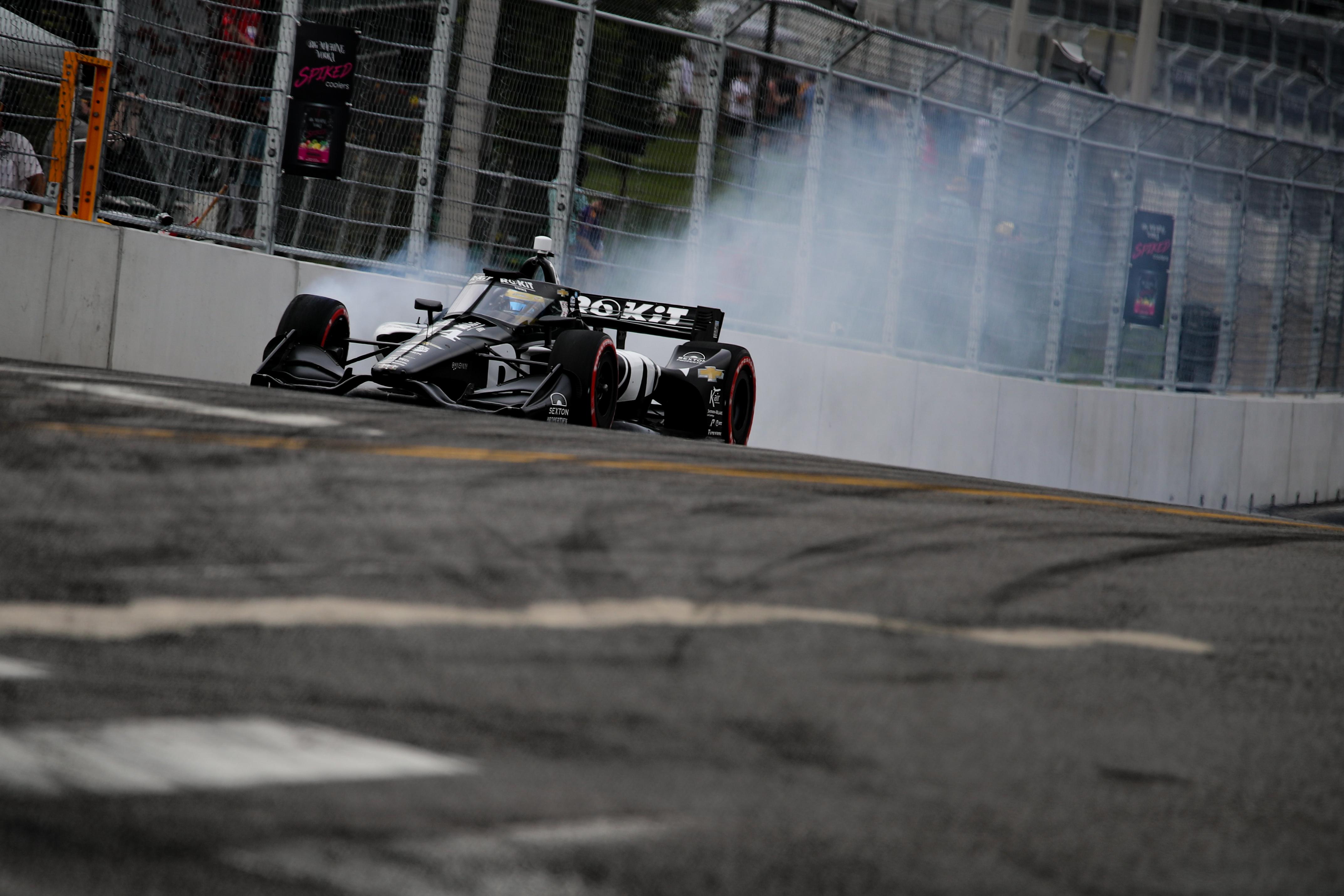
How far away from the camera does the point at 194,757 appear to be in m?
1.35

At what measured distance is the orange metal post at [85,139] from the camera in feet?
24.8

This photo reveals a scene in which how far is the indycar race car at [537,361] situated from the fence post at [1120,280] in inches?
226


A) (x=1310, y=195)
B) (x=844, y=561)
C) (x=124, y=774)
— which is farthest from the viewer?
(x=1310, y=195)

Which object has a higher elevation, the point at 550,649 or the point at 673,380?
the point at 673,380

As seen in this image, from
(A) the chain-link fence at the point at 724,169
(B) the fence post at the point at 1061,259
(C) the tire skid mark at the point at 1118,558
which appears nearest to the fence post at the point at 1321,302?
(A) the chain-link fence at the point at 724,169

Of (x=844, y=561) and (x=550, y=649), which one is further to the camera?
(x=844, y=561)

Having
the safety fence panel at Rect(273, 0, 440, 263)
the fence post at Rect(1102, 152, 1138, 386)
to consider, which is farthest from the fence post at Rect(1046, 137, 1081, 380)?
the safety fence panel at Rect(273, 0, 440, 263)

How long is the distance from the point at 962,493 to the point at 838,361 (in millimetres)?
6410

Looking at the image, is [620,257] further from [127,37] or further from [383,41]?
[127,37]

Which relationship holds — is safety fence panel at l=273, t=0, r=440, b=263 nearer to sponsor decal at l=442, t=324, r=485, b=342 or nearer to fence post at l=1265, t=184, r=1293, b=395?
sponsor decal at l=442, t=324, r=485, b=342

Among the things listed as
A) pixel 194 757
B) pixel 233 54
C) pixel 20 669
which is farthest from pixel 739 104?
pixel 194 757

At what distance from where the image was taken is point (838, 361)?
10.2 m

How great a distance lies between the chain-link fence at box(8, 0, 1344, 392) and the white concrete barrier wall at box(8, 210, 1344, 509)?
32 cm

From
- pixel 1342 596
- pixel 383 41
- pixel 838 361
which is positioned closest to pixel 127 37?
pixel 383 41
